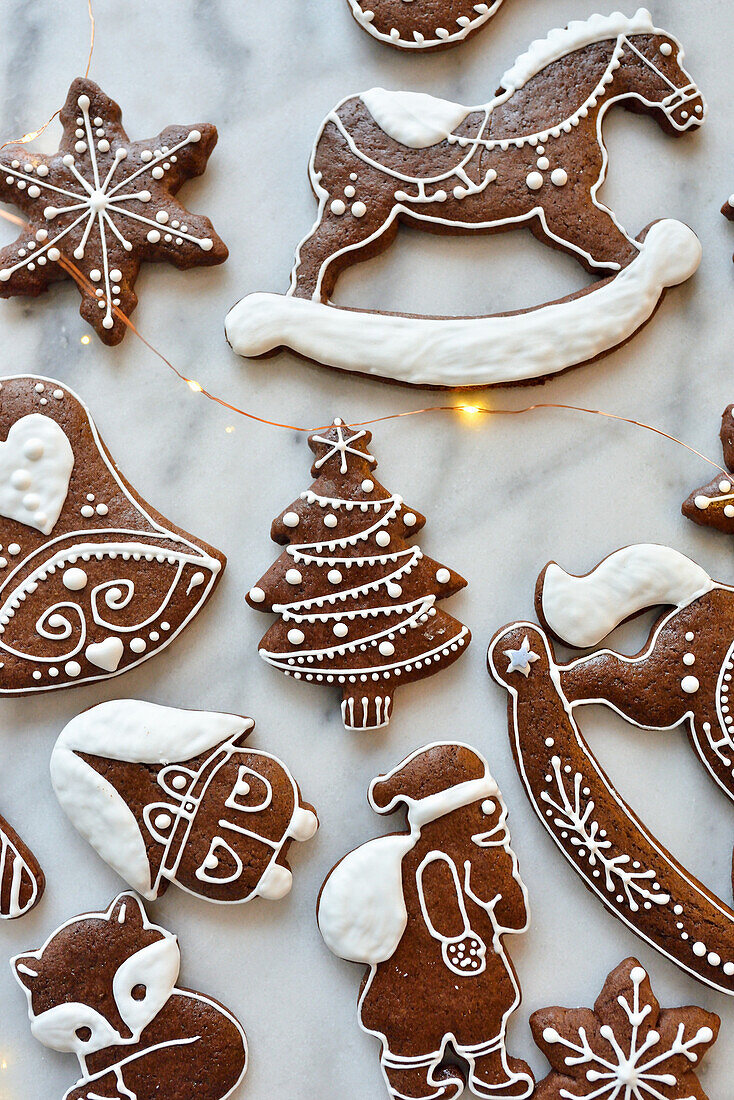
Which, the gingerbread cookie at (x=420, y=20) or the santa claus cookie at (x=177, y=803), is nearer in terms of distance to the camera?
the santa claus cookie at (x=177, y=803)

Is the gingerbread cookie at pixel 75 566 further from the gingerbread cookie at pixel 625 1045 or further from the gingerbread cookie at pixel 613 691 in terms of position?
the gingerbread cookie at pixel 625 1045

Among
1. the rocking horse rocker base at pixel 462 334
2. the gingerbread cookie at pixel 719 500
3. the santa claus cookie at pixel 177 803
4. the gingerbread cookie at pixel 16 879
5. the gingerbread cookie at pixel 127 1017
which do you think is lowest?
the gingerbread cookie at pixel 127 1017

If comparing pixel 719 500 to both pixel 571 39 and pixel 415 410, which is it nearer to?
pixel 415 410

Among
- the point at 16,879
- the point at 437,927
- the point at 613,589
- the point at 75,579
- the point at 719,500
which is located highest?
the point at 719,500

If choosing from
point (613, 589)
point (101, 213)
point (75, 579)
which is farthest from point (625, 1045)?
point (101, 213)

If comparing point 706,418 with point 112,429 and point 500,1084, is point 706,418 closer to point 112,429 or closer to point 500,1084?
point 112,429

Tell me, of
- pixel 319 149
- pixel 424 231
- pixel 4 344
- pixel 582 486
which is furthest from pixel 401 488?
pixel 4 344

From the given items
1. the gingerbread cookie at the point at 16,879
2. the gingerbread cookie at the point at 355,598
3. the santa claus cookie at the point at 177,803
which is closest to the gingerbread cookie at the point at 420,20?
the gingerbread cookie at the point at 355,598
